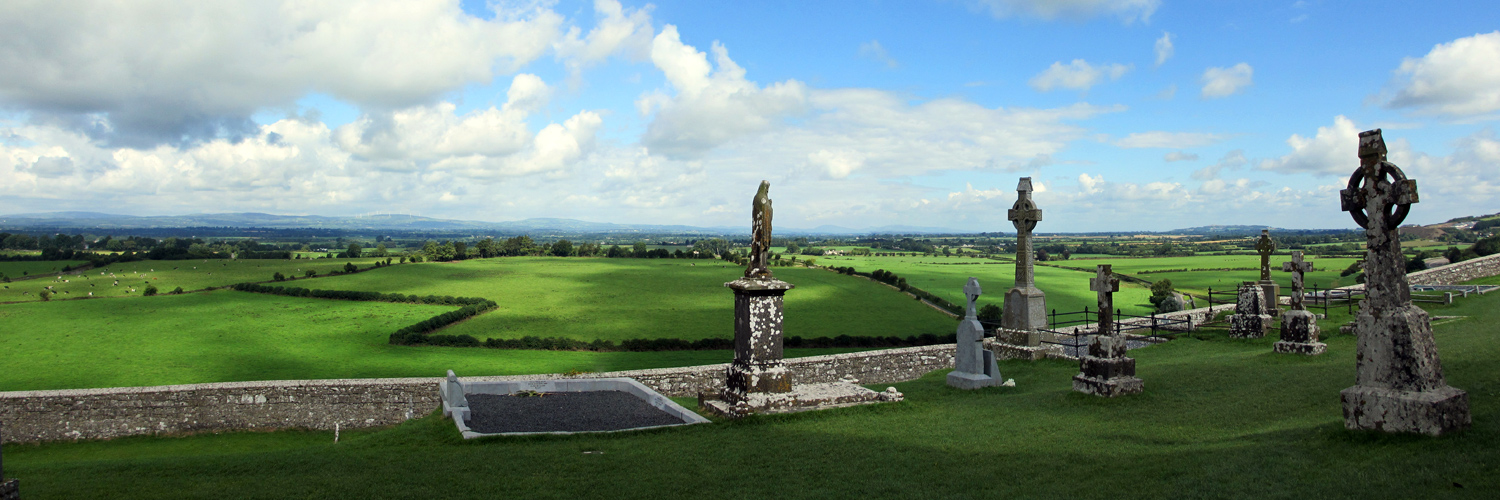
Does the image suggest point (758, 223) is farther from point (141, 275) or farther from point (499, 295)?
point (141, 275)

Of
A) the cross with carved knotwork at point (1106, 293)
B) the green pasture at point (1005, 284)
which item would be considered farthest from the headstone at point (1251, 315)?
the green pasture at point (1005, 284)

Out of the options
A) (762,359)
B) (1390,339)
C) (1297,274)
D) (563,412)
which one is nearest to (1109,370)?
(1390,339)

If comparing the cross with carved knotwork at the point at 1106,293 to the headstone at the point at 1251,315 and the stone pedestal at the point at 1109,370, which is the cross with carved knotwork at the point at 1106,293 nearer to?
the stone pedestal at the point at 1109,370

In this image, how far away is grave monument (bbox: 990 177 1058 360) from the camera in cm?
1602

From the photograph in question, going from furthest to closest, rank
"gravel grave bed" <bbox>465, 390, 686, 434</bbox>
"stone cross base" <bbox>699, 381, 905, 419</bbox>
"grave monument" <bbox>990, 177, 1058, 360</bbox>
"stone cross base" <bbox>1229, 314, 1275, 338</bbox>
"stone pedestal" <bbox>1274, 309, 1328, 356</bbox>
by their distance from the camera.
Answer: "stone cross base" <bbox>1229, 314, 1275, 338</bbox>
"grave monument" <bbox>990, 177, 1058, 360</bbox>
"stone pedestal" <bbox>1274, 309, 1328, 356</bbox>
"gravel grave bed" <bbox>465, 390, 686, 434</bbox>
"stone cross base" <bbox>699, 381, 905, 419</bbox>

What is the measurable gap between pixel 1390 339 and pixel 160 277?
6795 cm

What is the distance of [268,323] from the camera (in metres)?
35.9

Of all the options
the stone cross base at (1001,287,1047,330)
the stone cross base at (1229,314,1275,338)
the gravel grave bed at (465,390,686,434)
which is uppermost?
the stone cross base at (1001,287,1047,330)

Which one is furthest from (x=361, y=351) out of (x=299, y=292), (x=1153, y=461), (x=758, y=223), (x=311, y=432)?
(x=1153, y=461)

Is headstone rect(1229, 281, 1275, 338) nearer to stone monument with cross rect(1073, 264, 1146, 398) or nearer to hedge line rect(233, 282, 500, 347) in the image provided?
stone monument with cross rect(1073, 264, 1146, 398)

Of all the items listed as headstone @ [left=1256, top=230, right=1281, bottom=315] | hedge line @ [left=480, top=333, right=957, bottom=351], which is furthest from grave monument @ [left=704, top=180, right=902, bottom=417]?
hedge line @ [left=480, top=333, right=957, bottom=351]

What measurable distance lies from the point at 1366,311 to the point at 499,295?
152ft

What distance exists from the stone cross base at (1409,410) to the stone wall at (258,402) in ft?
37.3

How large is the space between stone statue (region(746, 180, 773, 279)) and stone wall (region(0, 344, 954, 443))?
6010mm
